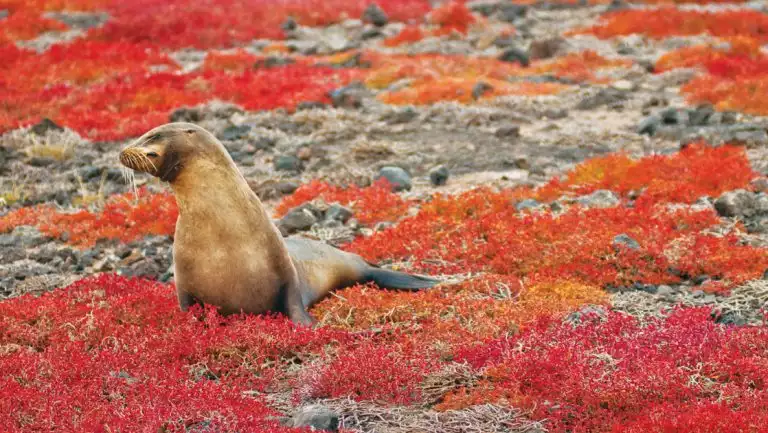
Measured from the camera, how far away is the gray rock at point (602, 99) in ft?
73.0

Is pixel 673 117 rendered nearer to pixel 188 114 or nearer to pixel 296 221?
pixel 296 221

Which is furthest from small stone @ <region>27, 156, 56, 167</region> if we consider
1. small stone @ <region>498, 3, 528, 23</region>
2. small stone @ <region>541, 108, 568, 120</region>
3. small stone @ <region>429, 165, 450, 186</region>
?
small stone @ <region>498, 3, 528, 23</region>

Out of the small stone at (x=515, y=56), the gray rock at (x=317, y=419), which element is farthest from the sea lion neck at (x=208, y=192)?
the small stone at (x=515, y=56)

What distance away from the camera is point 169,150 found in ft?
31.8

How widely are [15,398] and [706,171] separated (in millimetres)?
10349

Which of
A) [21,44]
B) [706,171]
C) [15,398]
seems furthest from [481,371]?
[21,44]

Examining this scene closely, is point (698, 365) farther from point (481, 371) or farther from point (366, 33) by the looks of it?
point (366, 33)

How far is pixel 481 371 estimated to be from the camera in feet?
27.9

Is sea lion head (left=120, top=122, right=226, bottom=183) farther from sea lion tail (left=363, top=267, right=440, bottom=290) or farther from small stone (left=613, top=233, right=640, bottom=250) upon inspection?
small stone (left=613, top=233, right=640, bottom=250)

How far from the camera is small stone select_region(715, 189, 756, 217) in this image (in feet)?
44.6

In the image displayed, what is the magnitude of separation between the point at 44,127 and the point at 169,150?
1205 cm

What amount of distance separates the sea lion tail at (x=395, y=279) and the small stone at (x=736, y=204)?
170 inches

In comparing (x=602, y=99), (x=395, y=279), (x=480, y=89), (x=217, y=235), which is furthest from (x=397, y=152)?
(x=217, y=235)

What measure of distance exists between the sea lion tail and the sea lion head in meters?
2.31
